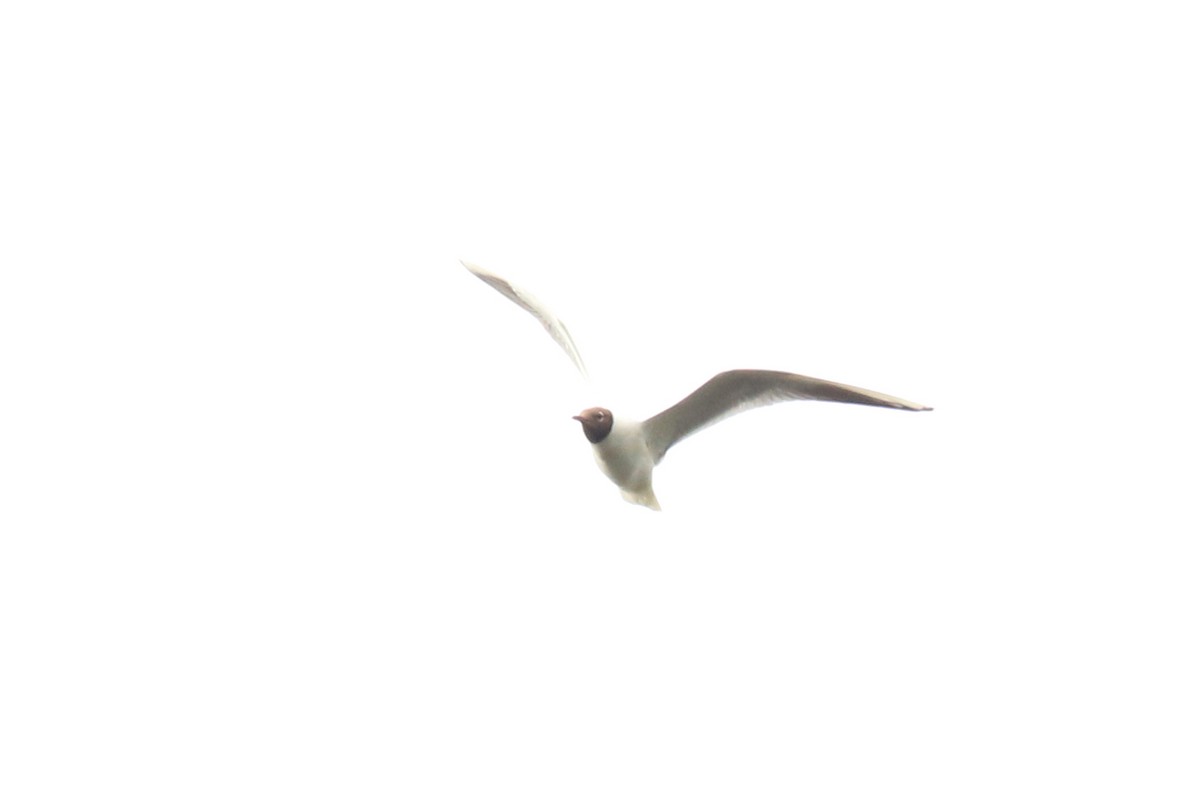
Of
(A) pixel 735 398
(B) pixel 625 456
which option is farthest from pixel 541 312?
(A) pixel 735 398

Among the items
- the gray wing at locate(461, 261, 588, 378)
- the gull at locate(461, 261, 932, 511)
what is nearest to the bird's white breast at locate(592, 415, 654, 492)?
the gull at locate(461, 261, 932, 511)

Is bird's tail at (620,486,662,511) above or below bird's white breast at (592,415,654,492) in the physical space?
below

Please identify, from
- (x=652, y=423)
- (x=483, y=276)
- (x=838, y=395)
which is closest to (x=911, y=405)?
(x=838, y=395)

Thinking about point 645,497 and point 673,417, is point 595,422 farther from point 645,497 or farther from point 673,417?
point 645,497

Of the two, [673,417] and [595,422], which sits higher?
[595,422]

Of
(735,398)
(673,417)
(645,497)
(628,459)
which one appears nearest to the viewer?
(735,398)

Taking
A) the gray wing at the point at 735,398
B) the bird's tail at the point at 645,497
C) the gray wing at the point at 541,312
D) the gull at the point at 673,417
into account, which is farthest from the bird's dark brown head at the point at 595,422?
the gray wing at the point at 541,312

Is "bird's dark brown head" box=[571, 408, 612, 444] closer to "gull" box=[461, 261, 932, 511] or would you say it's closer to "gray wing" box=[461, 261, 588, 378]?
"gull" box=[461, 261, 932, 511]

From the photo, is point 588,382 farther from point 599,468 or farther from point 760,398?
point 760,398
